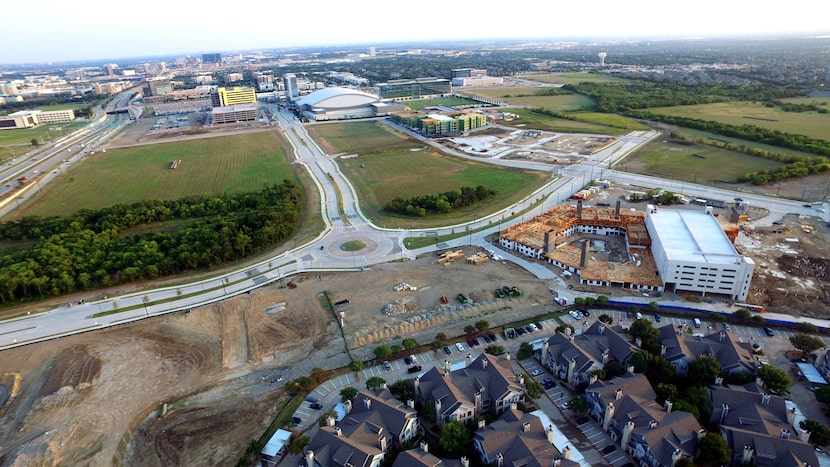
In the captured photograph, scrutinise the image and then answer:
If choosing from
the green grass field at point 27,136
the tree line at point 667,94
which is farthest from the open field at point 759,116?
the green grass field at point 27,136

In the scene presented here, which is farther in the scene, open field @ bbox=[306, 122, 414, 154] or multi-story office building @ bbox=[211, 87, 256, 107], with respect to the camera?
multi-story office building @ bbox=[211, 87, 256, 107]

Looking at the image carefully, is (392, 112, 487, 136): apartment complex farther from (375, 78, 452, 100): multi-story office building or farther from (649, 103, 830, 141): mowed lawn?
(375, 78, 452, 100): multi-story office building

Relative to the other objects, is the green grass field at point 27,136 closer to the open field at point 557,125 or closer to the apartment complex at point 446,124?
the apartment complex at point 446,124

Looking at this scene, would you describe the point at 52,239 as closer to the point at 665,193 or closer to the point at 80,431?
the point at 80,431

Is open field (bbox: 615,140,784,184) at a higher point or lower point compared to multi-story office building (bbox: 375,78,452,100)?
lower

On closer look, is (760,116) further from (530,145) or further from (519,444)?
(519,444)

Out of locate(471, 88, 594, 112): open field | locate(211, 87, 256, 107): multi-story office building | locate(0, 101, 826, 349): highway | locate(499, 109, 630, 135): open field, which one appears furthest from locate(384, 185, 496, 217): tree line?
locate(211, 87, 256, 107): multi-story office building

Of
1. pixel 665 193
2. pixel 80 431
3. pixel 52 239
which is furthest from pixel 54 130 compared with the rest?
pixel 665 193
